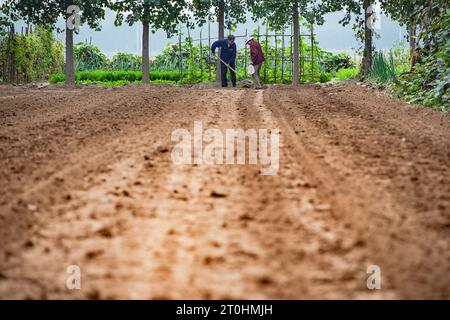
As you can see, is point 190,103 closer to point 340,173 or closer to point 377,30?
point 340,173

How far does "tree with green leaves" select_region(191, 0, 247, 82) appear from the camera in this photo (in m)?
23.7

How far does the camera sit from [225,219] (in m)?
3.84

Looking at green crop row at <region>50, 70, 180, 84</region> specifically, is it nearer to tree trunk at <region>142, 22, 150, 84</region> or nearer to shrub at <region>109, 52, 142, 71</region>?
shrub at <region>109, 52, 142, 71</region>

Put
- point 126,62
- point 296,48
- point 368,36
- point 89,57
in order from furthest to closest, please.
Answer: point 89,57, point 126,62, point 296,48, point 368,36

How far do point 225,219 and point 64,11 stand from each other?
22.3m

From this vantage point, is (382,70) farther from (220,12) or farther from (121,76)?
(121,76)

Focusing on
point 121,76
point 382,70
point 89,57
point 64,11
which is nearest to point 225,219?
point 382,70

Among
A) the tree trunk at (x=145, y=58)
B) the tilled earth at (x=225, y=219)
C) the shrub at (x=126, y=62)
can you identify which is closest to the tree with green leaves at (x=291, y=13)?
the tree trunk at (x=145, y=58)

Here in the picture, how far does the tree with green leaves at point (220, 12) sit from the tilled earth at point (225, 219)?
1736cm

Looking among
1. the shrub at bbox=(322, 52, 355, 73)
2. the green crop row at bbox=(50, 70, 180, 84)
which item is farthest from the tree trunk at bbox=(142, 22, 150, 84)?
the shrub at bbox=(322, 52, 355, 73)

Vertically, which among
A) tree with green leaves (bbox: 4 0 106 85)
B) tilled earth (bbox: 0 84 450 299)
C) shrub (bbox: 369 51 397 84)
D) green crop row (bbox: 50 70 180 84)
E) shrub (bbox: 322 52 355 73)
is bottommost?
tilled earth (bbox: 0 84 450 299)

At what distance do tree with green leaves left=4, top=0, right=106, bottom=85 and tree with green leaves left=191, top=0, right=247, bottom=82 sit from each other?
4.04m
